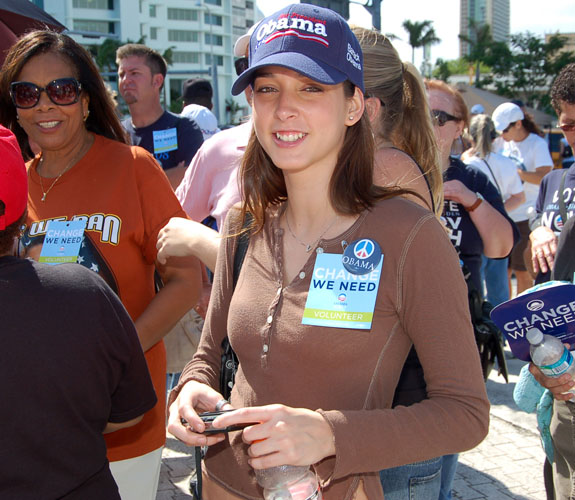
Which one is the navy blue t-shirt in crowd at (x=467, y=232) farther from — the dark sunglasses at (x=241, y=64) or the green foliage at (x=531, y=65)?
the green foliage at (x=531, y=65)

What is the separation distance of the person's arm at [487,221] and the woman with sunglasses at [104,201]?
1.60 meters

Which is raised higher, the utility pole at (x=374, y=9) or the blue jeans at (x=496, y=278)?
the utility pole at (x=374, y=9)

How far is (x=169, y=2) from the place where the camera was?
296 ft

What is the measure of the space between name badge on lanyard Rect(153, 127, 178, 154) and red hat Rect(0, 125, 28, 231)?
3.91 m

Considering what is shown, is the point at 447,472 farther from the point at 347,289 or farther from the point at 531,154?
the point at 531,154

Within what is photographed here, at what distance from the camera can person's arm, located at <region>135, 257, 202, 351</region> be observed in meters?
2.45

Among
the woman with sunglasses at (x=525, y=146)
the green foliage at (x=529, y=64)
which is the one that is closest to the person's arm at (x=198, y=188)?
the woman with sunglasses at (x=525, y=146)

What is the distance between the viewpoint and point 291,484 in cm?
146

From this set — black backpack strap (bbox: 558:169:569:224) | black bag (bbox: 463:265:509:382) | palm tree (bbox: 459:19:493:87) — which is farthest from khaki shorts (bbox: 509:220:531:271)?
palm tree (bbox: 459:19:493:87)

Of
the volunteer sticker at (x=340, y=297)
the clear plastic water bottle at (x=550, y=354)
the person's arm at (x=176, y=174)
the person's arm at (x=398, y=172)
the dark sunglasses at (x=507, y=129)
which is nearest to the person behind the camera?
the volunteer sticker at (x=340, y=297)

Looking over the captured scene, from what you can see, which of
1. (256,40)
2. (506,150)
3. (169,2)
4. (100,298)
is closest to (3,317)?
(100,298)

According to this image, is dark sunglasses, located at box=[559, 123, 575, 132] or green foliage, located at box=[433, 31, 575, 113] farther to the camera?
green foliage, located at box=[433, 31, 575, 113]

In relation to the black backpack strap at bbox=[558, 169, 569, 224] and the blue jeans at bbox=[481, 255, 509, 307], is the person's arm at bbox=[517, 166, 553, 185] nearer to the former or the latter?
the blue jeans at bbox=[481, 255, 509, 307]

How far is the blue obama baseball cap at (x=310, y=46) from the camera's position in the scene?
5.18 ft
